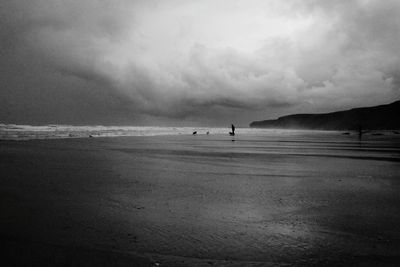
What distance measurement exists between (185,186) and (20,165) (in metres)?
7.86

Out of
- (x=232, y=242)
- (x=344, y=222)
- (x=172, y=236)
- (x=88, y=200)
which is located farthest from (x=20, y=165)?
(x=344, y=222)

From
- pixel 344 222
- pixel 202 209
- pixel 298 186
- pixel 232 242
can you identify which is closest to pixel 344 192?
pixel 298 186

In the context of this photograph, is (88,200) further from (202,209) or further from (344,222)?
(344,222)

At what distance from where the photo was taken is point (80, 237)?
510 cm

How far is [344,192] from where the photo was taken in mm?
8984

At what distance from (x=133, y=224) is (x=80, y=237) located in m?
0.99

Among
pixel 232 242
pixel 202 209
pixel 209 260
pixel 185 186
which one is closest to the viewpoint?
A: pixel 209 260

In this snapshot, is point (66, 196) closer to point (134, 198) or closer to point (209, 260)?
point (134, 198)

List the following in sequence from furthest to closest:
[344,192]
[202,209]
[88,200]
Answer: [344,192]
[88,200]
[202,209]

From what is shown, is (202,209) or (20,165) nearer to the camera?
(202,209)

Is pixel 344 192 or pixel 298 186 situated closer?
pixel 344 192

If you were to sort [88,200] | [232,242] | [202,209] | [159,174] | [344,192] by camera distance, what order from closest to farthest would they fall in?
[232,242] < [202,209] < [88,200] < [344,192] < [159,174]

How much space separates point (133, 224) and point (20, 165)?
383 inches

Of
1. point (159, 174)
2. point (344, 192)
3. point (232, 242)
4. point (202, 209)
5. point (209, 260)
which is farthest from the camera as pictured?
point (159, 174)
